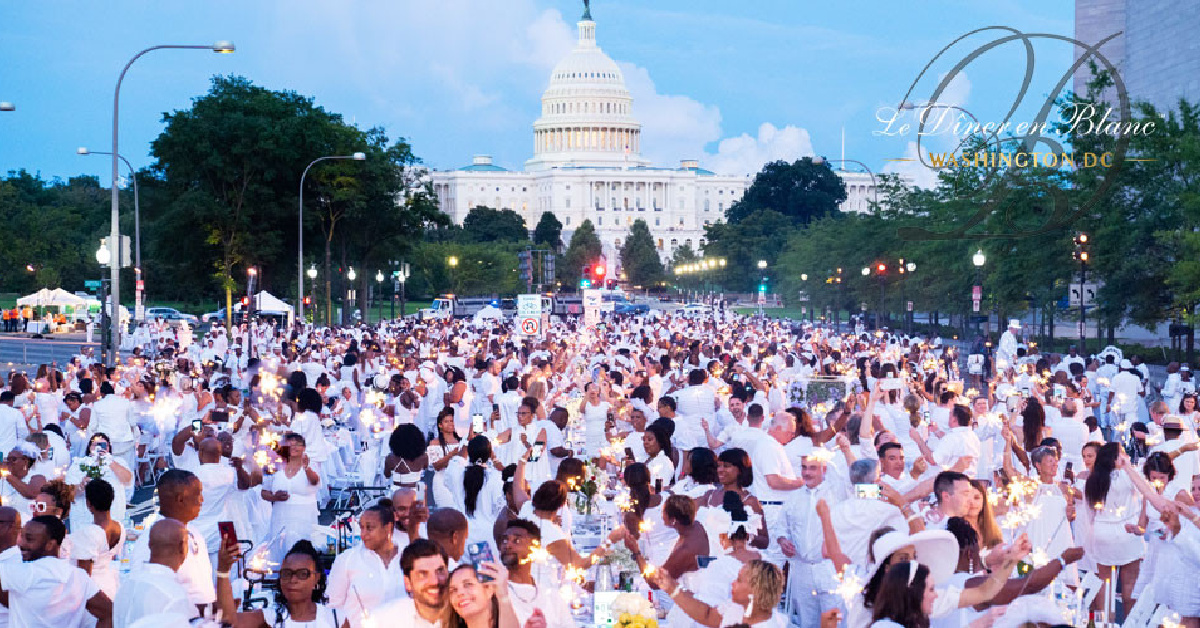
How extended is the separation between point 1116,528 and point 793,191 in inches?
6055

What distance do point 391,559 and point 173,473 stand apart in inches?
54.6

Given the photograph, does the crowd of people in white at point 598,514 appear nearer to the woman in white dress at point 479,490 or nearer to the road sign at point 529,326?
the woman in white dress at point 479,490

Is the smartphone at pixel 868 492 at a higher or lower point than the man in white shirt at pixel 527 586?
higher

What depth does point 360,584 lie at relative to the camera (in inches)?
290

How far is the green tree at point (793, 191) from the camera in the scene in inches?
6334

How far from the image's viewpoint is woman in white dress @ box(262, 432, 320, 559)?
35.3ft

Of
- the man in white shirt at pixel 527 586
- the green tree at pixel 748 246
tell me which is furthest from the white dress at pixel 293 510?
the green tree at pixel 748 246

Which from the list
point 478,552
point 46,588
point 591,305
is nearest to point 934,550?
point 478,552

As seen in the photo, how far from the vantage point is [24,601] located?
736cm

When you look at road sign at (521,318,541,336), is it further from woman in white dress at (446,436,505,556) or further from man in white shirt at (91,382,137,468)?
woman in white dress at (446,436,505,556)

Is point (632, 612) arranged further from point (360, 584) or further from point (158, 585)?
point (158, 585)

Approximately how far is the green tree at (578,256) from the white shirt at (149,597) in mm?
144951

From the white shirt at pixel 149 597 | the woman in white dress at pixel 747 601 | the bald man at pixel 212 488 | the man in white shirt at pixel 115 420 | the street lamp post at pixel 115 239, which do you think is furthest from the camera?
the street lamp post at pixel 115 239

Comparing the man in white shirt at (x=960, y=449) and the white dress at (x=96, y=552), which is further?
the man in white shirt at (x=960, y=449)
